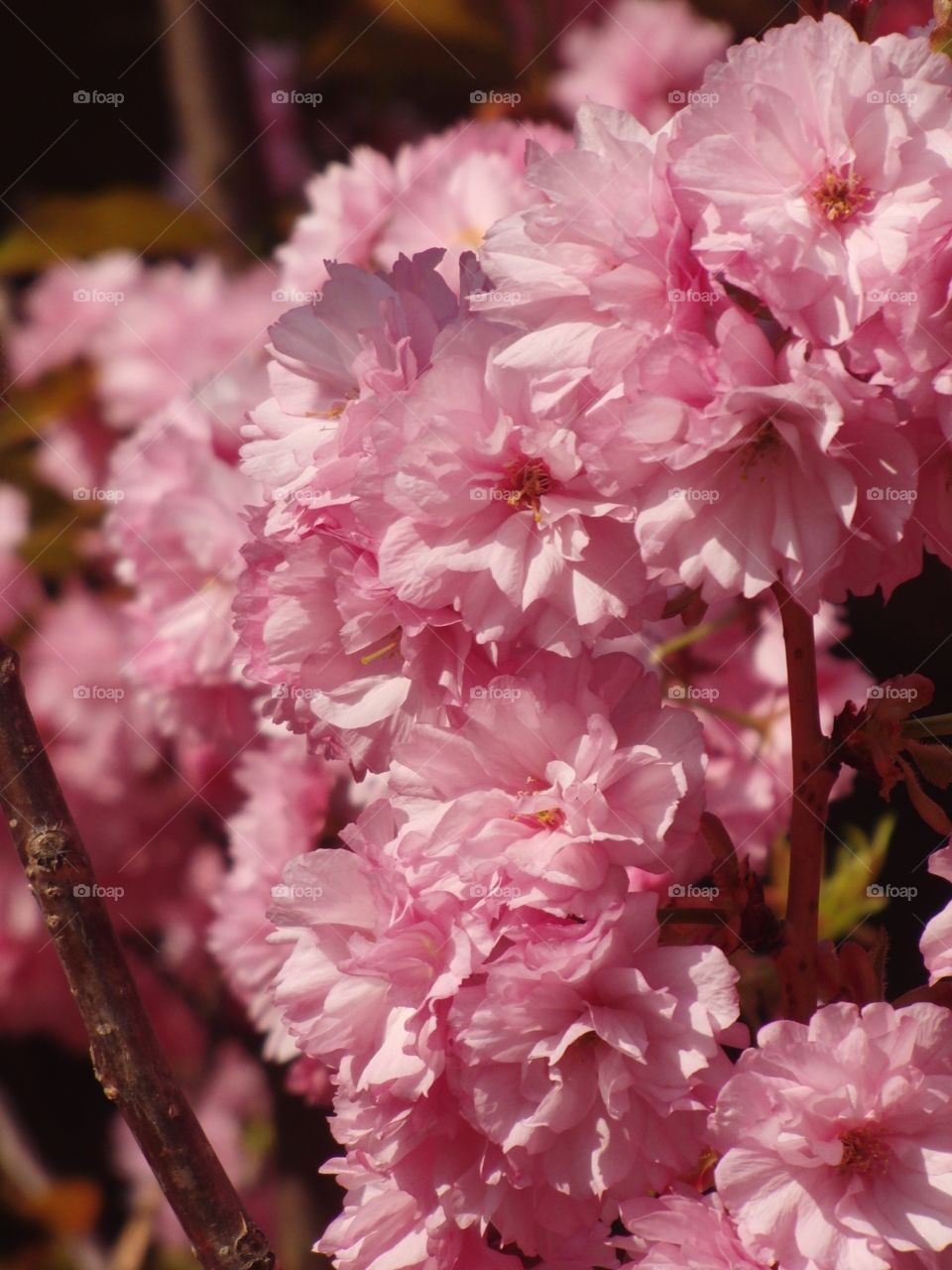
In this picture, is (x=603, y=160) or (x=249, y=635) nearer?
(x=603, y=160)

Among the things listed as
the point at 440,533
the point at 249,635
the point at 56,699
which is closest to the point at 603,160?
the point at 440,533

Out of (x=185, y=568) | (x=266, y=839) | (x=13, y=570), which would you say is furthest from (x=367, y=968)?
(x=13, y=570)

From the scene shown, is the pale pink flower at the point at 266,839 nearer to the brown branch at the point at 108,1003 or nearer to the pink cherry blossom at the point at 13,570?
the brown branch at the point at 108,1003

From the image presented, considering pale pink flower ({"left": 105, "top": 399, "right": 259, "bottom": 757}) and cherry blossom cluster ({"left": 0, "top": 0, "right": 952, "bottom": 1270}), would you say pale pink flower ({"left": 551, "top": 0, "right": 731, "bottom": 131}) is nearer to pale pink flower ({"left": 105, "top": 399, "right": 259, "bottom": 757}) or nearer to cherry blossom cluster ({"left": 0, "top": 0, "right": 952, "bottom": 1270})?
pale pink flower ({"left": 105, "top": 399, "right": 259, "bottom": 757})

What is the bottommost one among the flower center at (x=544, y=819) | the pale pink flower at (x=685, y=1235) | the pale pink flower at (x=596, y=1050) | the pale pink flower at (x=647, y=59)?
the pale pink flower at (x=685, y=1235)

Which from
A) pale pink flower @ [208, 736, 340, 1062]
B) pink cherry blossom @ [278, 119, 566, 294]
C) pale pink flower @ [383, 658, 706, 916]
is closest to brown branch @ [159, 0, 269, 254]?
pink cherry blossom @ [278, 119, 566, 294]

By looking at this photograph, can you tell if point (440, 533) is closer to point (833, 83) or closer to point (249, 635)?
point (249, 635)

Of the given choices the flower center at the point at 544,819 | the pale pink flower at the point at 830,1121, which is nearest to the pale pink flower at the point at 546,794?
the flower center at the point at 544,819

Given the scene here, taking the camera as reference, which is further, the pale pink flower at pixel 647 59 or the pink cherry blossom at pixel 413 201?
the pale pink flower at pixel 647 59
